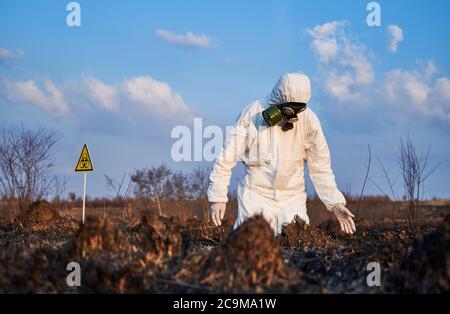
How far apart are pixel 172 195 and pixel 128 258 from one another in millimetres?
17803

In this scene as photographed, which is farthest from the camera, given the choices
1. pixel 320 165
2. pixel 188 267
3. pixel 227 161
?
pixel 320 165

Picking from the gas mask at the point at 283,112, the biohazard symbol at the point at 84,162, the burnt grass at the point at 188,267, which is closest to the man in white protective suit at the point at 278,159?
the gas mask at the point at 283,112

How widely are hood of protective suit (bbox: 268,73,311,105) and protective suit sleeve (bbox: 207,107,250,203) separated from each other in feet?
2.14

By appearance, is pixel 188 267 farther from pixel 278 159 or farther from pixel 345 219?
pixel 345 219

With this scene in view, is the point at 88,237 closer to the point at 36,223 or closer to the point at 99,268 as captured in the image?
the point at 99,268

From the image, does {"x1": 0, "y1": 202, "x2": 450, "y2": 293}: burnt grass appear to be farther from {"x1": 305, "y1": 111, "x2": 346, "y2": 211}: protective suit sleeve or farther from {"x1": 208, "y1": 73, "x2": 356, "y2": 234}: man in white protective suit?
{"x1": 305, "y1": 111, "x2": 346, "y2": 211}: protective suit sleeve

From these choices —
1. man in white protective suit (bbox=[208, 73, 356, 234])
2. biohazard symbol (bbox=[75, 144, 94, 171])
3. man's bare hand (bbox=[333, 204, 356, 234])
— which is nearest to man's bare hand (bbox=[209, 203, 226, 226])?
man in white protective suit (bbox=[208, 73, 356, 234])

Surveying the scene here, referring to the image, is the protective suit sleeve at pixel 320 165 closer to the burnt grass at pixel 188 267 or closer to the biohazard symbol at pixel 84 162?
the burnt grass at pixel 188 267

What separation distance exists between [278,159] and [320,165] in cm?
73

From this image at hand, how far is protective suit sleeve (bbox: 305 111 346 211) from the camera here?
8359 mm

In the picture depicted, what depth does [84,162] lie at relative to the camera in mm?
13039

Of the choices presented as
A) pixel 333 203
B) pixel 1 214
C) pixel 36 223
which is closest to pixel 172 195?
pixel 1 214

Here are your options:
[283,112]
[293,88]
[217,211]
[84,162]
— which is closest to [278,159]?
[283,112]

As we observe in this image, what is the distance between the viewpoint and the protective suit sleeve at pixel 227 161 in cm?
791
